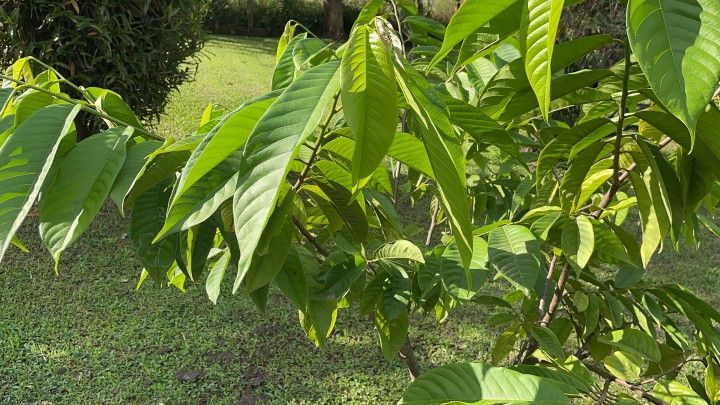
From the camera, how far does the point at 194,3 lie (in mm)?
3738

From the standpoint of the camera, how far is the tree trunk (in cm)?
1177

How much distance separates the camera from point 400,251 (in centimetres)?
95

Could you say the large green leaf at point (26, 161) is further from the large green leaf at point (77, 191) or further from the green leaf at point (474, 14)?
the green leaf at point (474, 14)

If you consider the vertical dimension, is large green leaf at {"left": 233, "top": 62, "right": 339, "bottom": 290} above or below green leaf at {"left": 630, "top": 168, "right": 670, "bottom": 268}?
above

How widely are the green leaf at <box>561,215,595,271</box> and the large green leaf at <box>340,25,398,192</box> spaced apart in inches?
19.0

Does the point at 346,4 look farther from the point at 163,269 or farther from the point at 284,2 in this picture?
the point at 163,269

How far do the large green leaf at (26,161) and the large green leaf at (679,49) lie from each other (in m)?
0.48

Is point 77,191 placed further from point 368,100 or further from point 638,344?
point 638,344

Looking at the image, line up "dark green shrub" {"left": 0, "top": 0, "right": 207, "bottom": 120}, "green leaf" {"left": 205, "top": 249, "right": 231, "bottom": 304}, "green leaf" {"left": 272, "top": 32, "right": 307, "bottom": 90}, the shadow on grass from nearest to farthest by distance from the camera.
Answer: "green leaf" {"left": 272, "top": 32, "right": 307, "bottom": 90}, "green leaf" {"left": 205, "top": 249, "right": 231, "bottom": 304}, the shadow on grass, "dark green shrub" {"left": 0, "top": 0, "right": 207, "bottom": 120}

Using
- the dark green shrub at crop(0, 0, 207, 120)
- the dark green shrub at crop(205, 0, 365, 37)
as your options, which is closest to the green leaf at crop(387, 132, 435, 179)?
the dark green shrub at crop(0, 0, 207, 120)

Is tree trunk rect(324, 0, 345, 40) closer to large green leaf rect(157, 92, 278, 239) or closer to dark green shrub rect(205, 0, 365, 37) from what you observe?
dark green shrub rect(205, 0, 365, 37)

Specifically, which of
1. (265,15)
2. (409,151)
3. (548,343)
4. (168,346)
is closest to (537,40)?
(409,151)

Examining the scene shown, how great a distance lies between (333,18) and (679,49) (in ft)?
38.8

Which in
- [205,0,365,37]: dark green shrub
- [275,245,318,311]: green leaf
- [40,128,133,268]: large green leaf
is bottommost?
[205,0,365,37]: dark green shrub
